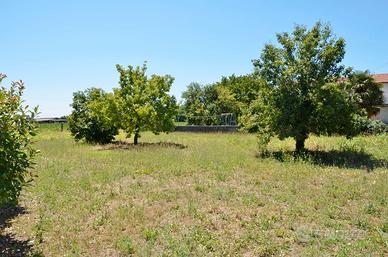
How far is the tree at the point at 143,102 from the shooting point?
1981 centimetres

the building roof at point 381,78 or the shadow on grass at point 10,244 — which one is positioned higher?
the building roof at point 381,78

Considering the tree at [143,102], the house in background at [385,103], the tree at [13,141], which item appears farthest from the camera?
the house in background at [385,103]

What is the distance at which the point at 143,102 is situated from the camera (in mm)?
19969

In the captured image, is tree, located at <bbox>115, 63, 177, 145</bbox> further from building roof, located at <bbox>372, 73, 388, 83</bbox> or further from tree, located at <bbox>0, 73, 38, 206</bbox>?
building roof, located at <bbox>372, 73, 388, 83</bbox>

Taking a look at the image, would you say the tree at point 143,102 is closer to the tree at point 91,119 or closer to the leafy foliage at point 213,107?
the tree at point 91,119

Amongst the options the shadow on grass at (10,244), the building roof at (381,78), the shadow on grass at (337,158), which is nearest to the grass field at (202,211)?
the shadow on grass at (10,244)

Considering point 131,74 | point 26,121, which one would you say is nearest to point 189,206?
point 26,121

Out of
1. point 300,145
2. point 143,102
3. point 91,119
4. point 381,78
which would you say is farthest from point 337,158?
point 381,78

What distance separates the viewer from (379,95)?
32938 mm

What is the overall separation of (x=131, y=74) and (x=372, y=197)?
567 inches

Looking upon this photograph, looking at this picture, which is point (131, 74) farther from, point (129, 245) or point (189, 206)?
point (129, 245)

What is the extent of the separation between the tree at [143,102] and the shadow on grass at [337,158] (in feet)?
21.7

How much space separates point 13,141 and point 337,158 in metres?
11.5

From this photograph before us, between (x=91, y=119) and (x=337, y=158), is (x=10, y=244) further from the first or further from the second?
(x=91, y=119)
